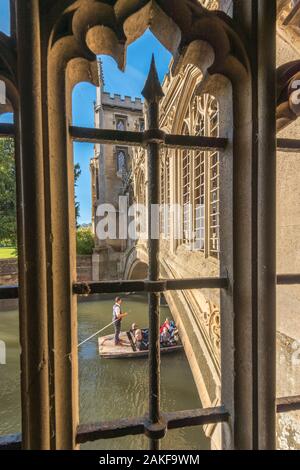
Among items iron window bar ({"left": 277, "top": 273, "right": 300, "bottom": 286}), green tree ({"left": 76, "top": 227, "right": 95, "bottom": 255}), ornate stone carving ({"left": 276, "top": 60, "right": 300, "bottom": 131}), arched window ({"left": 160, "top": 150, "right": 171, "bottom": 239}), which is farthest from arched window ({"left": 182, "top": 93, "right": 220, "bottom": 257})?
green tree ({"left": 76, "top": 227, "right": 95, "bottom": 255})

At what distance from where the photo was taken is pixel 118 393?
18.0 ft

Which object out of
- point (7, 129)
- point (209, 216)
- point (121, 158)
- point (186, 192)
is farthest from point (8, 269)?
point (7, 129)

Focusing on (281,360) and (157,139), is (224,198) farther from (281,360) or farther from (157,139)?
(281,360)

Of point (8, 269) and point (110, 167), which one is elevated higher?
point (110, 167)

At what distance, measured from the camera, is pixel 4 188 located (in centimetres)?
811

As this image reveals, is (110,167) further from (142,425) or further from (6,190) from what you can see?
(142,425)

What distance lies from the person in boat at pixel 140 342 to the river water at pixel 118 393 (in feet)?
1.11

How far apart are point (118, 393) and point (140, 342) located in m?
1.71

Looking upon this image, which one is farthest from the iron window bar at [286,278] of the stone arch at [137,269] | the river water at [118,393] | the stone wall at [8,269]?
the stone wall at [8,269]

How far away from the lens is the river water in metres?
4.12

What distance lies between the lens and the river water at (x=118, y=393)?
4.12 metres

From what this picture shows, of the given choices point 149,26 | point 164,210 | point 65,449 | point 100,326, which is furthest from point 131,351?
point 149,26

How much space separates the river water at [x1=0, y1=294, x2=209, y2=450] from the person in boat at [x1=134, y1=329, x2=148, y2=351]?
338 millimetres

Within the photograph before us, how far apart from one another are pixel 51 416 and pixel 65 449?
0.10 meters
